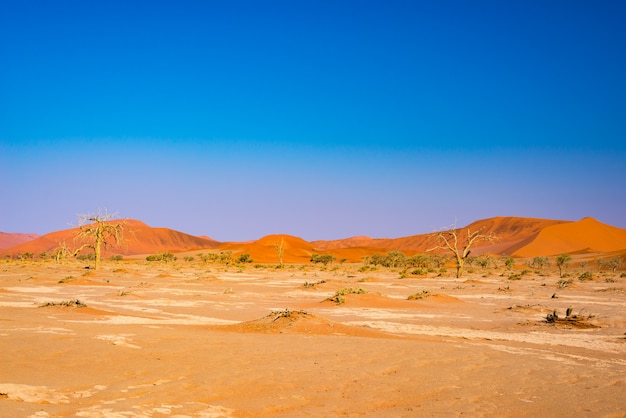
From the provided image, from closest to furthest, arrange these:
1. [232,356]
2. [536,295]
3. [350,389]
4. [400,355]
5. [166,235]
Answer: [350,389], [232,356], [400,355], [536,295], [166,235]

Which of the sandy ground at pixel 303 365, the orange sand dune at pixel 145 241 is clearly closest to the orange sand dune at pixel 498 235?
the orange sand dune at pixel 145 241

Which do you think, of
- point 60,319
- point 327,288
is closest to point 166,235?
point 327,288

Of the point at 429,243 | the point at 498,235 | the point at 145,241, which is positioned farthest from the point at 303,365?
the point at 429,243

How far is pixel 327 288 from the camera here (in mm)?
30125

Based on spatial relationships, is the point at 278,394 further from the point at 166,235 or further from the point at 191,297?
the point at 166,235

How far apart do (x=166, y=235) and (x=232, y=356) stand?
15180 cm

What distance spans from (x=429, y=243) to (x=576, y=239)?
140 ft

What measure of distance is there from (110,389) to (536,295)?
2447cm

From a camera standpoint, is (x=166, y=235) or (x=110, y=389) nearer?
(x=110, y=389)

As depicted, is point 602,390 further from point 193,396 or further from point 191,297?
point 191,297

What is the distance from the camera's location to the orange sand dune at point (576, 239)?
10919cm

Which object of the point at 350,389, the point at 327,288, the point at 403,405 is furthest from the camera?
the point at 327,288

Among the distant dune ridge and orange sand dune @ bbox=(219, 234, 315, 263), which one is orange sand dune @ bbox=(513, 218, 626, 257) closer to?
the distant dune ridge

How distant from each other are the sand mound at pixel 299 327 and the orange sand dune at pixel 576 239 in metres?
99.7
